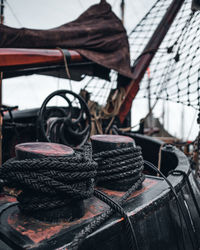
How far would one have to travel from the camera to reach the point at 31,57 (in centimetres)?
231

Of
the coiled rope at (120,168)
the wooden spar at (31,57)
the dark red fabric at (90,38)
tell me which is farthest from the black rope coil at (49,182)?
the dark red fabric at (90,38)

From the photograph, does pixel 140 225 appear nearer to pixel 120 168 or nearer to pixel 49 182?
pixel 120 168

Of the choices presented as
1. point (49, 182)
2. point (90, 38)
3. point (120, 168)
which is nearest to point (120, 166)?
point (120, 168)

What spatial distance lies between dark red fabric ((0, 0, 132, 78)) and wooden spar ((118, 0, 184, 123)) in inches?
8.1

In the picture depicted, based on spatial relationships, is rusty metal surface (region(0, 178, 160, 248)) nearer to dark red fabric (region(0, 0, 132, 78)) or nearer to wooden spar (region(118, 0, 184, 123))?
dark red fabric (region(0, 0, 132, 78))

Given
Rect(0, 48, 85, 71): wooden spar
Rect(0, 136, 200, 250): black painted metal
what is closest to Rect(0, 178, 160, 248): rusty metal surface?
Rect(0, 136, 200, 250): black painted metal

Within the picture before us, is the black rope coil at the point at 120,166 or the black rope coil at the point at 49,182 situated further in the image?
the black rope coil at the point at 120,166

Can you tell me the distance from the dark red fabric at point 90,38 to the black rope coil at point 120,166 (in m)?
1.73

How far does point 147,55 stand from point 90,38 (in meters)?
1.27

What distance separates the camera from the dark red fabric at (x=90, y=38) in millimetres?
2331

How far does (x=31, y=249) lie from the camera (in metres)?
0.70

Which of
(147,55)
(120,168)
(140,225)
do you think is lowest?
(140,225)

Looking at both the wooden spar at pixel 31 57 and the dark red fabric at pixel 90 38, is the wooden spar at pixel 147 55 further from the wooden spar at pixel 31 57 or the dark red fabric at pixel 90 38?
the wooden spar at pixel 31 57

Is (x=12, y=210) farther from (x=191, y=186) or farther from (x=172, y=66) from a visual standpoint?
(x=172, y=66)
